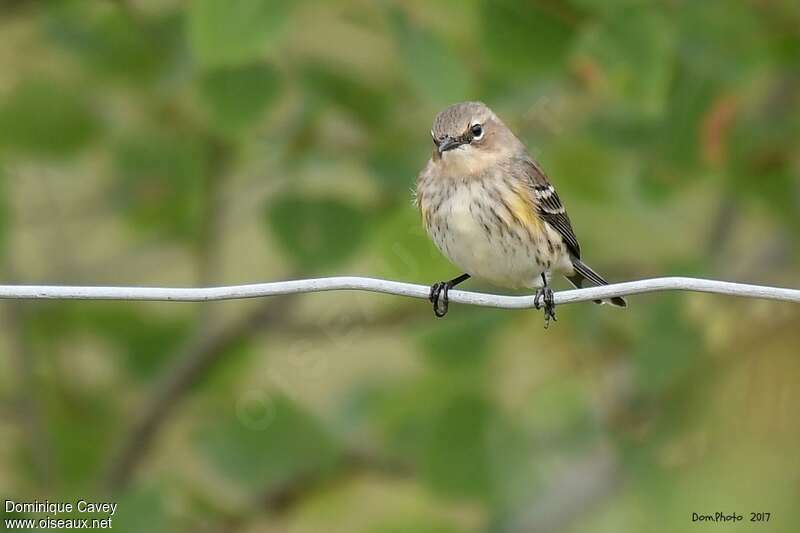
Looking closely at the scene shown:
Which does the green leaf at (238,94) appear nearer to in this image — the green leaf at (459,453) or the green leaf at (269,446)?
the green leaf at (269,446)

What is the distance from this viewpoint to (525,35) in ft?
15.9

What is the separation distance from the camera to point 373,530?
609 cm

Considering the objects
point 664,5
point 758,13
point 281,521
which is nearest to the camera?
point 664,5

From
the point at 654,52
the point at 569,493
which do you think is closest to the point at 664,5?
the point at 654,52

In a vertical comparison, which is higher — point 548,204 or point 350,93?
point 350,93

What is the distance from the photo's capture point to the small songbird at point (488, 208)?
468 centimetres

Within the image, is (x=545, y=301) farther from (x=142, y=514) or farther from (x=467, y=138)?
(x=142, y=514)

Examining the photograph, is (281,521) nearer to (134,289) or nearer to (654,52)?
(654,52)

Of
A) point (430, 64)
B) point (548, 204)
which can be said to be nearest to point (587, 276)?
point (548, 204)

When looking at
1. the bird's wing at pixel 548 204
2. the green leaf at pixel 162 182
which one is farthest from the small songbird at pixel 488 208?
the green leaf at pixel 162 182

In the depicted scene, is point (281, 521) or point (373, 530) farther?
point (281, 521)

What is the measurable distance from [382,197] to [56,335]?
2102 mm

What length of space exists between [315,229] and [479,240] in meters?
1.02

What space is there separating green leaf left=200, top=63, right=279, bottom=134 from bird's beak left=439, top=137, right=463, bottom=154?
2.30ft
